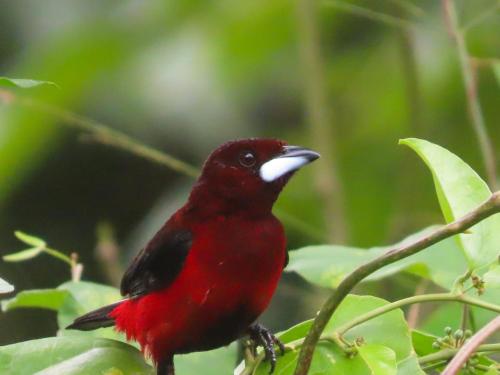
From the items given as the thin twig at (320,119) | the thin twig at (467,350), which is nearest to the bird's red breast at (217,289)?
the thin twig at (467,350)

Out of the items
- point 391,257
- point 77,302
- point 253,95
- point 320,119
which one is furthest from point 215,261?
point 253,95

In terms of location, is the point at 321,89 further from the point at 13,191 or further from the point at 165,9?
the point at 13,191

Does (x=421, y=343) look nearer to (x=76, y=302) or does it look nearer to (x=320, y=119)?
(x=76, y=302)

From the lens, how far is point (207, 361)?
1.97 m

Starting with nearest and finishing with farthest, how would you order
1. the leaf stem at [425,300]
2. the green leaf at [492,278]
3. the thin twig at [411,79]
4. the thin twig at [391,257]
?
the thin twig at [391,257] < the leaf stem at [425,300] < the green leaf at [492,278] < the thin twig at [411,79]

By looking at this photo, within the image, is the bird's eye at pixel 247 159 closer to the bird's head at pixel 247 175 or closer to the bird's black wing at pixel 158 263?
the bird's head at pixel 247 175

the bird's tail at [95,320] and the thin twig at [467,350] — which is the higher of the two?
the thin twig at [467,350]

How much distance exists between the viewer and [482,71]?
3.90 metres

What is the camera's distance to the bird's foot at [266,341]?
4.86ft

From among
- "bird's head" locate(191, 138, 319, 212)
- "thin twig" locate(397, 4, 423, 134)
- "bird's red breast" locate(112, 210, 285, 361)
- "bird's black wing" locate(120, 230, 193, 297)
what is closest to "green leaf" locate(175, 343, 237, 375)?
"bird's red breast" locate(112, 210, 285, 361)

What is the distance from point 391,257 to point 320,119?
87.0 inches

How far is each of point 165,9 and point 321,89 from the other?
78 cm

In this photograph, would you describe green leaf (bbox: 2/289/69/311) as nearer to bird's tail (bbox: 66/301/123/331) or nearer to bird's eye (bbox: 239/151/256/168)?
bird's tail (bbox: 66/301/123/331)

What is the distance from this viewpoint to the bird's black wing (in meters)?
2.01
